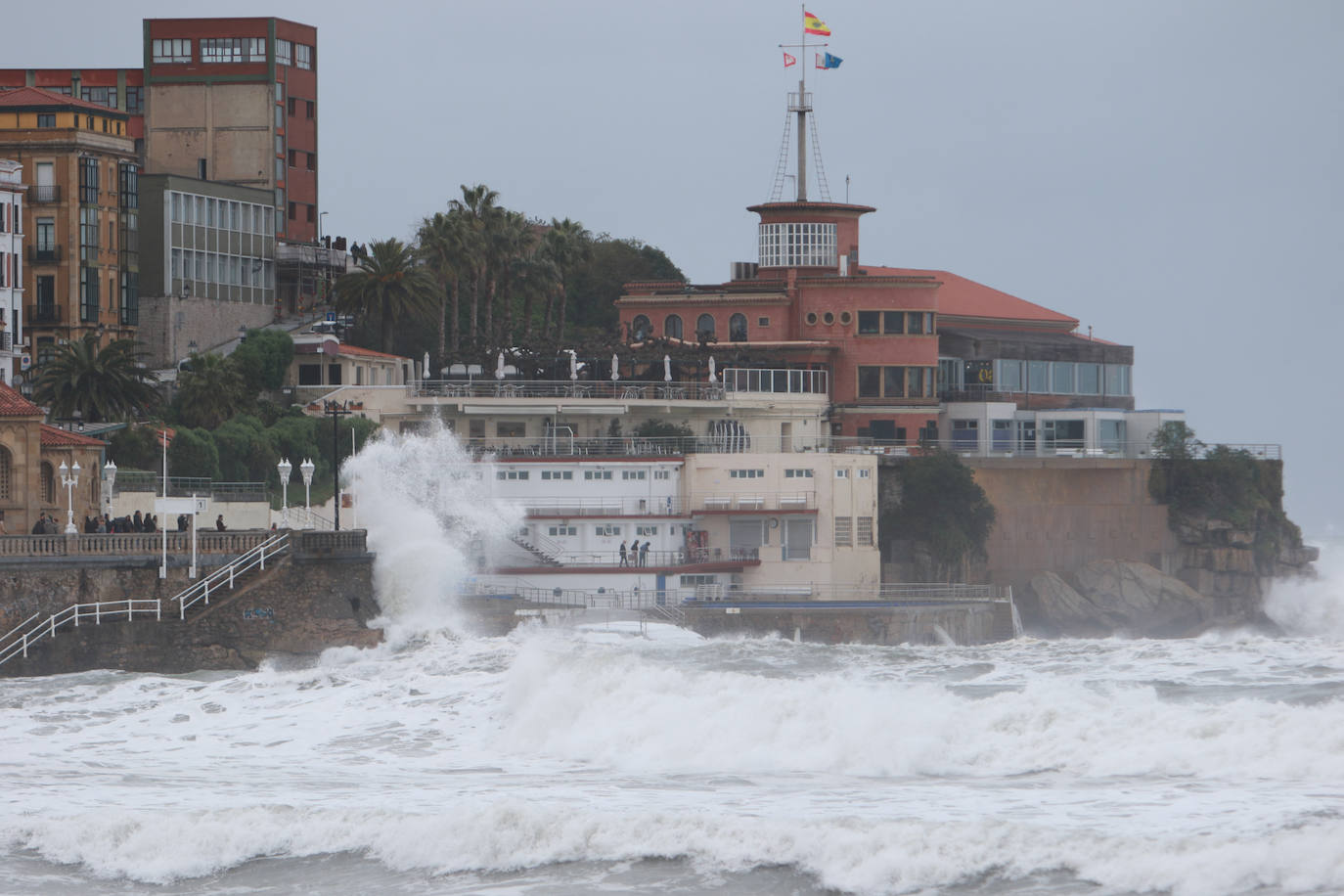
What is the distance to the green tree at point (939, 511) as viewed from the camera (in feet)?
254

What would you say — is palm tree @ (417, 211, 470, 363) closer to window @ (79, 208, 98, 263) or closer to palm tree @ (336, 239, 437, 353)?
palm tree @ (336, 239, 437, 353)

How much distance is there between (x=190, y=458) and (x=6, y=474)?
24.8ft

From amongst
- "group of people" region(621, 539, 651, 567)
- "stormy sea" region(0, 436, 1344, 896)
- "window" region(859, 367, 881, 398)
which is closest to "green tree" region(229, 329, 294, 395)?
"group of people" region(621, 539, 651, 567)

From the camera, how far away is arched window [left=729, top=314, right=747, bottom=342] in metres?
86.7

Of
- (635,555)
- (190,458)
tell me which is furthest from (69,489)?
(635,555)

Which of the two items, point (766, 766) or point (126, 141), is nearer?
point (766, 766)

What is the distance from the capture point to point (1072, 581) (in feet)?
263

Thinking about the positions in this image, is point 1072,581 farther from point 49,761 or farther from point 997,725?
point 49,761

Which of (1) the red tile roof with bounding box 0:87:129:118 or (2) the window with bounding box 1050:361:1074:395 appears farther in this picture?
(2) the window with bounding box 1050:361:1074:395

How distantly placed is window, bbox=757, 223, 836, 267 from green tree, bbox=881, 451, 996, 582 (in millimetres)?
13447

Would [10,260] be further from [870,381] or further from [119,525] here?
[870,381]

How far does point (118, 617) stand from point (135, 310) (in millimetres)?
31191

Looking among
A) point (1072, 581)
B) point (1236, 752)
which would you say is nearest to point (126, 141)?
point (1072, 581)

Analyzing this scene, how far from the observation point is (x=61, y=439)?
6369cm
